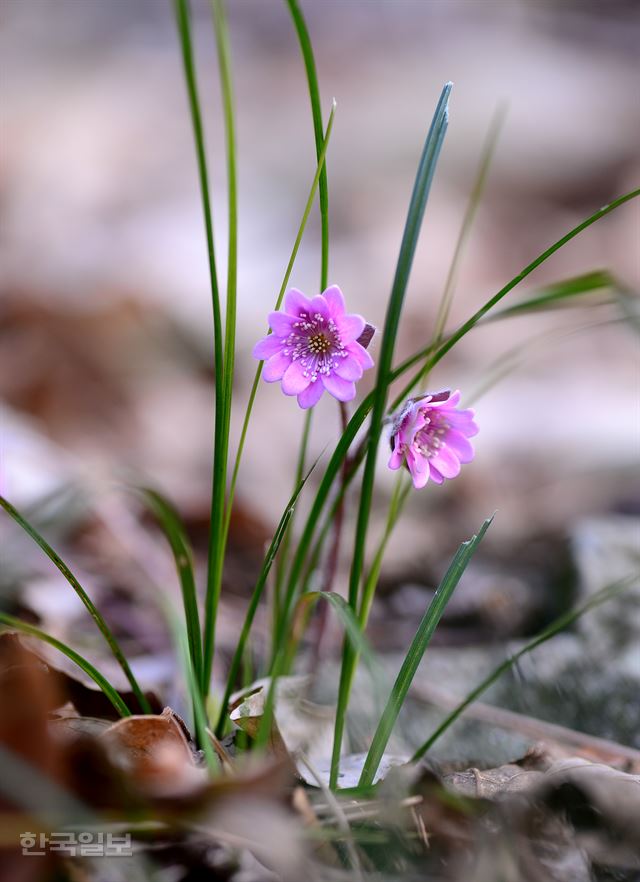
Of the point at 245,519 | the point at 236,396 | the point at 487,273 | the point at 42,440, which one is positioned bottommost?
the point at 245,519

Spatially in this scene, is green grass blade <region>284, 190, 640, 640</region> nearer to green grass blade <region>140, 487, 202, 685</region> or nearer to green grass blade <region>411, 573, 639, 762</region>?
green grass blade <region>140, 487, 202, 685</region>

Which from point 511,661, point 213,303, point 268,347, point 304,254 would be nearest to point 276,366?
point 268,347

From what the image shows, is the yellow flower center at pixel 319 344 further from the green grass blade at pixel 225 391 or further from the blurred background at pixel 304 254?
the blurred background at pixel 304 254

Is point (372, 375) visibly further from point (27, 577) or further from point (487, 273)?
point (27, 577)

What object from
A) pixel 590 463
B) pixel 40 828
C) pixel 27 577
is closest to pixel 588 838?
pixel 40 828

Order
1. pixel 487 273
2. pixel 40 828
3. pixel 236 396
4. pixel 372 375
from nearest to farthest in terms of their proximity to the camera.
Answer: pixel 40 828
pixel 236 396
pixel 372 375
pixel 487 273

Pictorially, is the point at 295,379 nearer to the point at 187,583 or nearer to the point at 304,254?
the point at 187,583

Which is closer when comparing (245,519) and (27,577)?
(27,577)

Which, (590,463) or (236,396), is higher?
(236,396)
